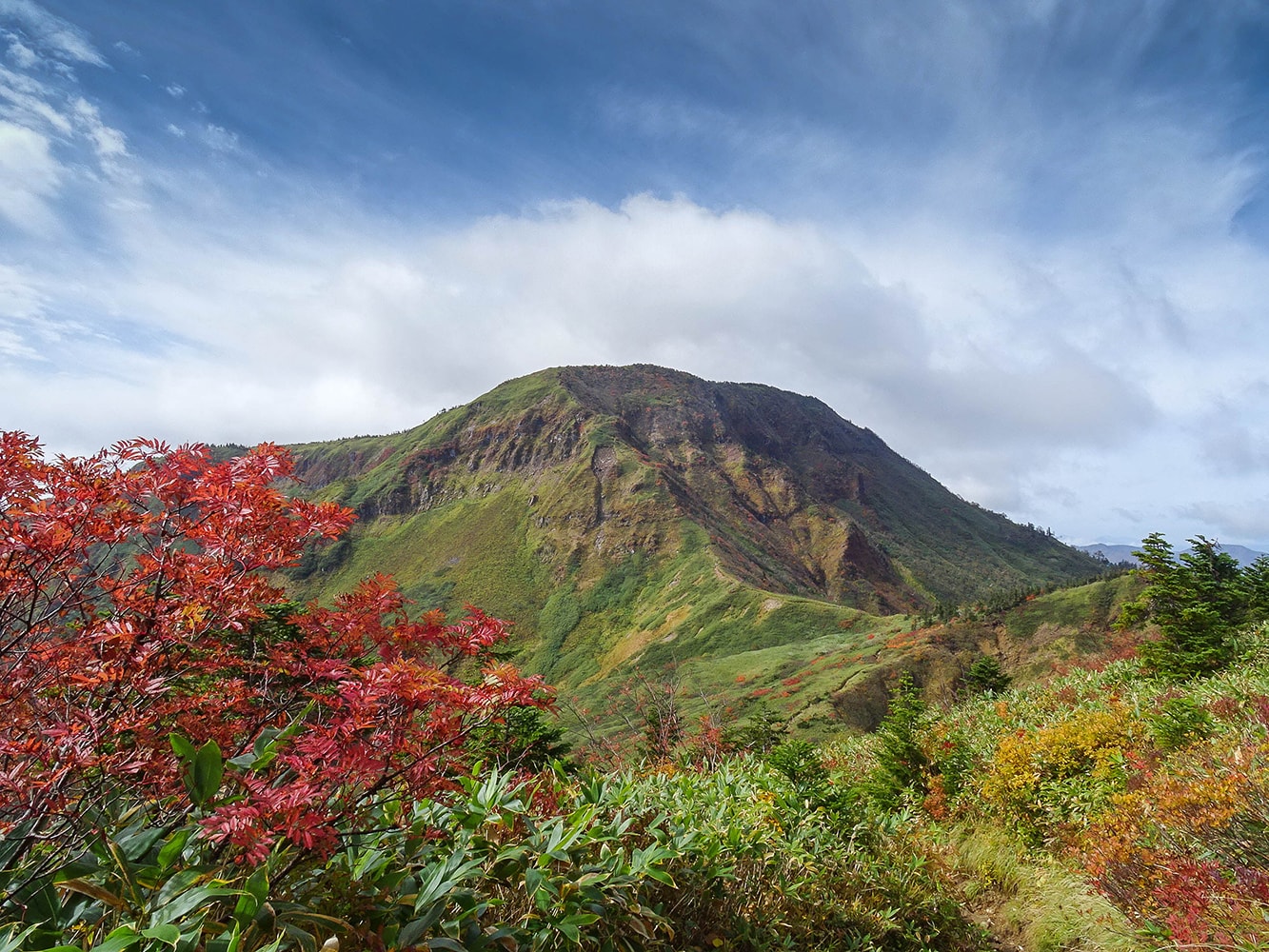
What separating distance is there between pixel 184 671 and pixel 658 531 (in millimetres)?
82672

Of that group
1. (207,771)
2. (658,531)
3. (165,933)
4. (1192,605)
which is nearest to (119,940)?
(165,933)

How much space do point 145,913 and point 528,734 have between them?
11.4 meters

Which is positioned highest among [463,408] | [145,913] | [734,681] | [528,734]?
[463,408]

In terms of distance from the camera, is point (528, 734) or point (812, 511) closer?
point (528, 734)

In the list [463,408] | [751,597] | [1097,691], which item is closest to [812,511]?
[751,597]

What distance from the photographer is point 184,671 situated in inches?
141

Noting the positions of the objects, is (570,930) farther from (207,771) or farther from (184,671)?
(184,671)

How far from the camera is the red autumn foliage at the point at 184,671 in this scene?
3.00m

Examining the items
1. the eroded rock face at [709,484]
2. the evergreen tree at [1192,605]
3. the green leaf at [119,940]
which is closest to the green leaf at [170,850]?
→ the green leaf at [119,940]

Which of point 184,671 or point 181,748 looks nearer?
point 181,748

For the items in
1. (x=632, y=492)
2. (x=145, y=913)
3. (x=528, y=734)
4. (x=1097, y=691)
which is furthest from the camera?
(x=632, y=492)

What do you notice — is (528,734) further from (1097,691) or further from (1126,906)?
(1097,691)

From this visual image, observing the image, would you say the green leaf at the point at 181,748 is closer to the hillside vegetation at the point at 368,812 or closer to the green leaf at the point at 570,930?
the hillside vegetation at the point at 368,812

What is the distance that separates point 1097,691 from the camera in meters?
12.4
